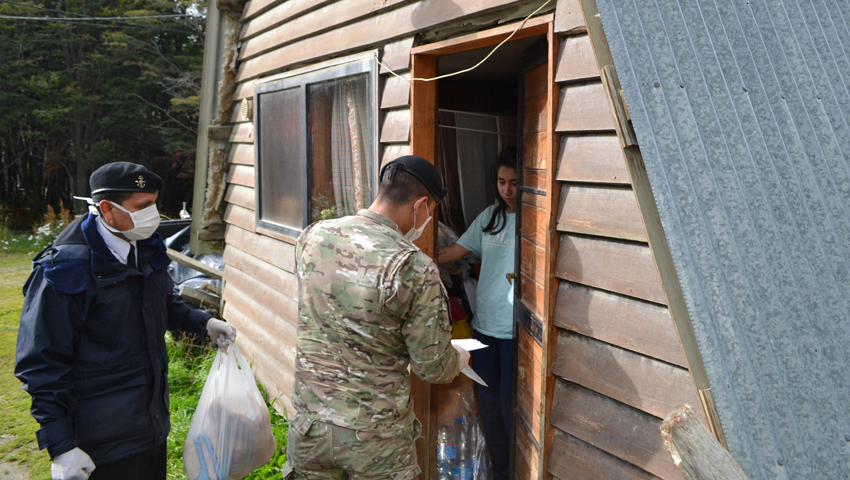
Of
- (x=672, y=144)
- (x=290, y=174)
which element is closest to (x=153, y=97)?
(x=290, y=174)

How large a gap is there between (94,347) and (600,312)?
2076 mm

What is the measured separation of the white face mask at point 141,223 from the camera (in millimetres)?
2531

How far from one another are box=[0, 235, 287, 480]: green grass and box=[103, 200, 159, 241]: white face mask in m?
2.08

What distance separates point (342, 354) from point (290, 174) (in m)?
2.73

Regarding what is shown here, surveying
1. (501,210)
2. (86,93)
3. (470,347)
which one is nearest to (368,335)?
(470,347)

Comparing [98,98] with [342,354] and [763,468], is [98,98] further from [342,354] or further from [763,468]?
[763,468]

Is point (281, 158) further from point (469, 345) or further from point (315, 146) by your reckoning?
point (469, 345)

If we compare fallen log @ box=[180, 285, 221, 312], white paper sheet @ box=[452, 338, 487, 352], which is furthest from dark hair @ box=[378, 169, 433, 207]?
fallen log @ box=[180, 285, 221, 312]

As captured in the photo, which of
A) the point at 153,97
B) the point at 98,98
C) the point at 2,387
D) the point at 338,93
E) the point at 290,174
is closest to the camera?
the point at 338,93

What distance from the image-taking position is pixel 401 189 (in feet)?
7.49

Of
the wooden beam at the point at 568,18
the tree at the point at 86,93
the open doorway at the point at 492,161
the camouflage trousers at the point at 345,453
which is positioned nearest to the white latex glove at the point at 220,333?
the camouflage trousers at the point at 345,453

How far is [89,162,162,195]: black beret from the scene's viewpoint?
2.52m

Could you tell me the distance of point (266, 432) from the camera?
304cm

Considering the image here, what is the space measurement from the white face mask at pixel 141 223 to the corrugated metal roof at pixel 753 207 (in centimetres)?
216
